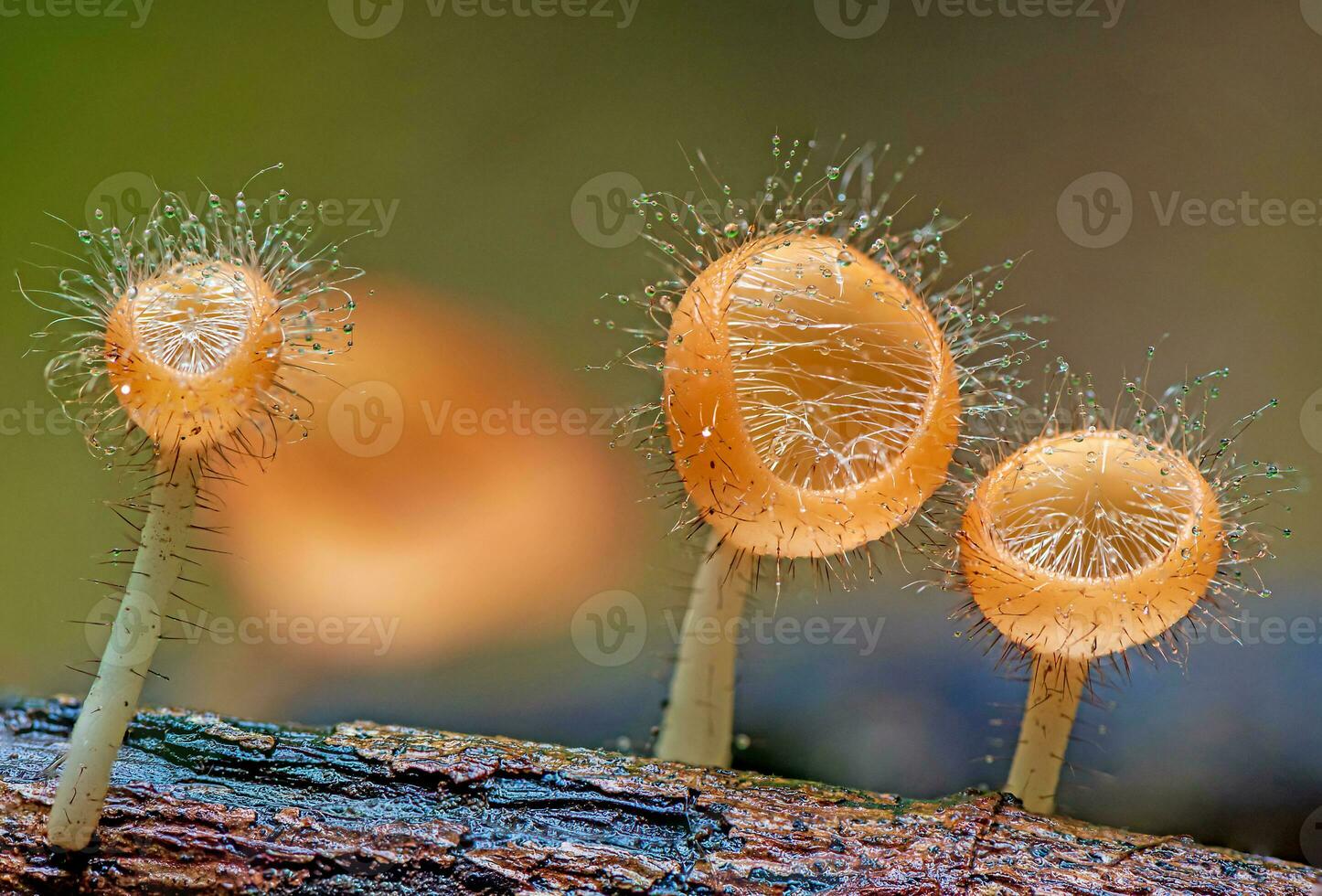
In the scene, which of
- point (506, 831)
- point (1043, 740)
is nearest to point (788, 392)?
point (1043, 740)

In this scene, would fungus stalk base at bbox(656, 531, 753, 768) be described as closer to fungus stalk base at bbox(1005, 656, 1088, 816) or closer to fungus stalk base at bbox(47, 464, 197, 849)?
fungus stalk base at bbox(1005, 656, 1088, 816)

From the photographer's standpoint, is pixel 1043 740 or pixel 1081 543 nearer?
pixel 1043 740

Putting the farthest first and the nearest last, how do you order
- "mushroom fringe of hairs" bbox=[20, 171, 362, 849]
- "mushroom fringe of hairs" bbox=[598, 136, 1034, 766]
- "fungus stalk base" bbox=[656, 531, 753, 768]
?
"fungus stalk base" bbox=[656, 531, 753, 768] < "mushroom fringe of hairs" bbox=[598, 136, 1034, 766] < "mushroom fringe of hairs" bbox=[20, 171, 362, 849]

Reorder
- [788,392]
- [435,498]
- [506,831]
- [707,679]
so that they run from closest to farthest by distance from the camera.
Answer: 1. [506,831]
2. [707,679]
3. [788,392]
4. [435,498]

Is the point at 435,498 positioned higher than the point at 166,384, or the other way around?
the point at 435,498

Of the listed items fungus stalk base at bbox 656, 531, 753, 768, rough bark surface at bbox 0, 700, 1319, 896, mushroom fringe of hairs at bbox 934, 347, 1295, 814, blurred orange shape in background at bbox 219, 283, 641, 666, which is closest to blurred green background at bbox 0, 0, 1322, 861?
blurred orange shape in background at bbox 219, 283, 641, 666

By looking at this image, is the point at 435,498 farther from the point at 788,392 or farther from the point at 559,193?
the point at 788,392

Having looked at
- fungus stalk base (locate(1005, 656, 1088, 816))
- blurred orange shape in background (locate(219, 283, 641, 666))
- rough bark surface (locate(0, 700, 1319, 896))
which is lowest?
rough bark surface (locate(0, 700, 1319, 896))

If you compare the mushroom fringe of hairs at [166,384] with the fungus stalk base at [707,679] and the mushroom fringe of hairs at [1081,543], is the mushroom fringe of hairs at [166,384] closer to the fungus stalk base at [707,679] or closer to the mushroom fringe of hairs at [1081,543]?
the fungus stalk base at [707,679]
